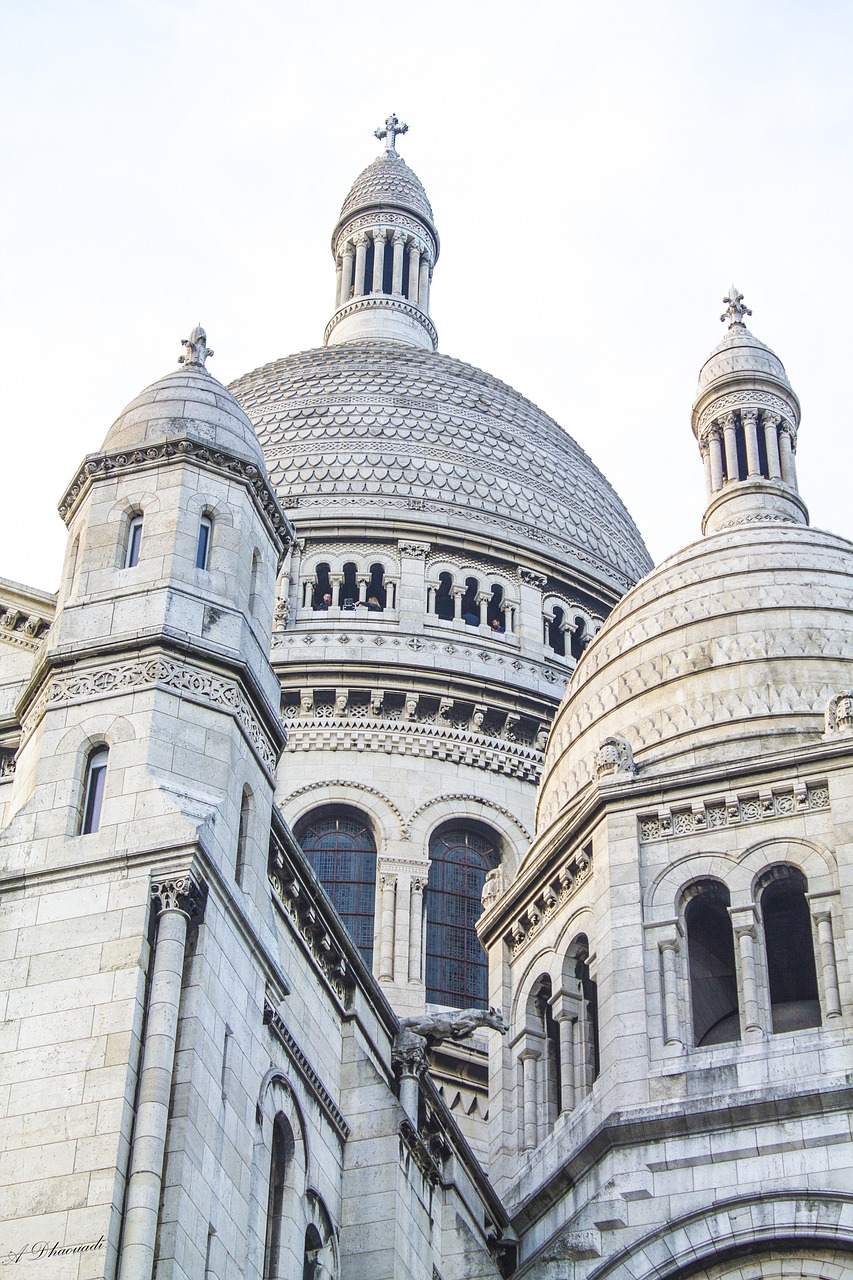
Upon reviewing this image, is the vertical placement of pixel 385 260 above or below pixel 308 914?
above

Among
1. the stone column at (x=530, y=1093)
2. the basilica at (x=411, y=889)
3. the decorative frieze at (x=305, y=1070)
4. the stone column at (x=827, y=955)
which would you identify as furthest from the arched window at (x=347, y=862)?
the decorative frieze at (x=305, y=1070)

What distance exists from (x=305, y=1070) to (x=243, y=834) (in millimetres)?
2593

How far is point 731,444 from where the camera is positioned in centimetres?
4425

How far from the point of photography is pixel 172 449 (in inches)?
936

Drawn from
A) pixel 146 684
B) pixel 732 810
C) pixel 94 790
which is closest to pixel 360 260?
pixel 732 810

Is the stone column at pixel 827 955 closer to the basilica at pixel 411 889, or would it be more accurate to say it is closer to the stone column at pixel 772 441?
the basilica at pixel 411 889

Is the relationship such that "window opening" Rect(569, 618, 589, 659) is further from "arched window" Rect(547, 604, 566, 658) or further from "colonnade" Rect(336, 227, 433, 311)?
"colonnade" Rect(336, 227, 433, 311)

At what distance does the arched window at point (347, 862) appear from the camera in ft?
138

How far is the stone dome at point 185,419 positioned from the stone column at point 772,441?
2023cm

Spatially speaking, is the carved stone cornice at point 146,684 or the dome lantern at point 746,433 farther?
the dome lantern at point 746,433

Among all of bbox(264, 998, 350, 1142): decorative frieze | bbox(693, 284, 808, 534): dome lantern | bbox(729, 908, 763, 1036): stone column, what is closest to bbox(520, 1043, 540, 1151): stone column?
bbox(729, 908, 763, 1036): stone column

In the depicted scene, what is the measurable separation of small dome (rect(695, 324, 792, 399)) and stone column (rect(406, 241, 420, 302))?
18.0 m

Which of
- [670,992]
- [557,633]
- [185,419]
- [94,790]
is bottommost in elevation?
[94,790]

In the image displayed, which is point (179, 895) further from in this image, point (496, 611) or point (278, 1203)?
point (496, 611)
